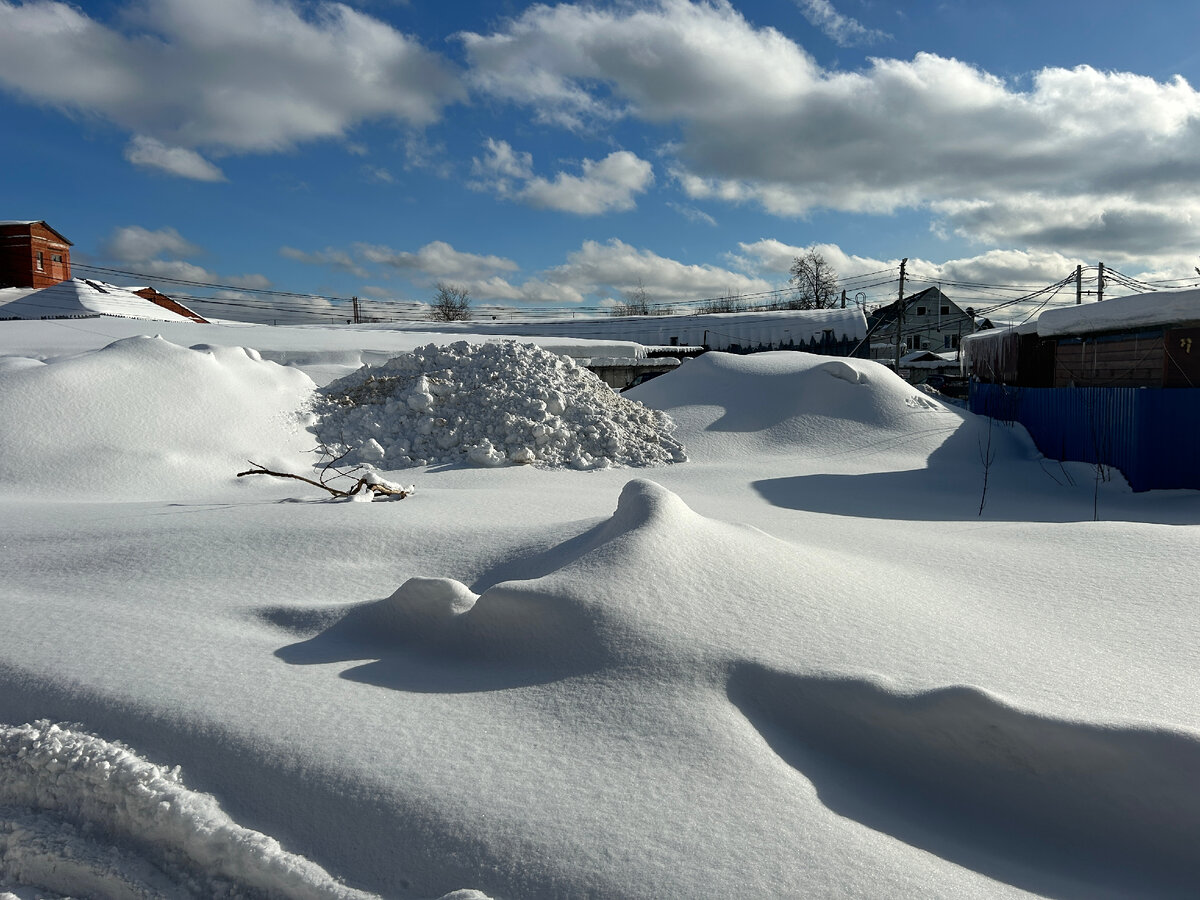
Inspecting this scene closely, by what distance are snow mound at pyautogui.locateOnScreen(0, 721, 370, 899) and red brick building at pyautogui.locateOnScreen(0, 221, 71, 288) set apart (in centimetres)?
3140

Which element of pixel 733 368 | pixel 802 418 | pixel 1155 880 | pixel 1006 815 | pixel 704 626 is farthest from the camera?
pixel 733 368

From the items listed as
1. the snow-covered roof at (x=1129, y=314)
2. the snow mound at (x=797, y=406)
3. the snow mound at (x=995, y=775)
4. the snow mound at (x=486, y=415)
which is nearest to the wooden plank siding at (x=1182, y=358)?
the snow-covered roof at (x=1129, y=314)

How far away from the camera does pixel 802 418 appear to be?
12359 millimetres

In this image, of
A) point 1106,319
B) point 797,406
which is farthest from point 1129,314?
point 797,406

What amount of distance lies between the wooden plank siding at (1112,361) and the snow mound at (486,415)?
627cm

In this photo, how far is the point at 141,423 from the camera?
8.64m

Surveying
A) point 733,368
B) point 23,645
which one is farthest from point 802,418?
point 23,645

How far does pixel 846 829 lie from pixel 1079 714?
971 millimetres

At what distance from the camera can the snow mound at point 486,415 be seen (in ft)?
32.6

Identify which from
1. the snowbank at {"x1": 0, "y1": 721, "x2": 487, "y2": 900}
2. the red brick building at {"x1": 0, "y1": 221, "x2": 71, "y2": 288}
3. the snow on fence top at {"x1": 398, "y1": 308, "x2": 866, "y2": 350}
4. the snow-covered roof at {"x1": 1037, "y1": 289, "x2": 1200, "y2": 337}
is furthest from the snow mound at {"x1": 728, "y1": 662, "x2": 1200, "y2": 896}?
the red brick building at {"x1": 0, "y1": 221, "x2": 71, "y2": 288}

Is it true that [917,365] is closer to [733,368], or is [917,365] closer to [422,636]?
[733,368]

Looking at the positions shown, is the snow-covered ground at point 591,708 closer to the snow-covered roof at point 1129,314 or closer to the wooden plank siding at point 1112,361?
the snow-covered roof at point 1129,314

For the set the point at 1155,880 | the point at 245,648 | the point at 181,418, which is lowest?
the point at 1155,880

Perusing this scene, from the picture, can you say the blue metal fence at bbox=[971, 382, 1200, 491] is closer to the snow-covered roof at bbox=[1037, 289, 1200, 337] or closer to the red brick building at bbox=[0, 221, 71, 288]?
the snow-covered roof at bbox=[1037, 289, 1200, 337]
